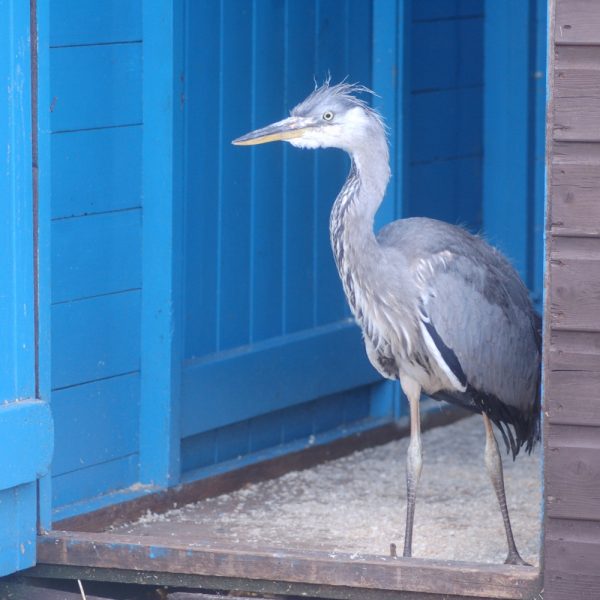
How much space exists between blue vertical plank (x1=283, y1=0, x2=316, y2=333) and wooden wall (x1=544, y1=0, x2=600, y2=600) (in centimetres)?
199

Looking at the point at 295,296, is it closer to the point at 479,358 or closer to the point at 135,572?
the point at 479,358

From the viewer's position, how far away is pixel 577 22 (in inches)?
137

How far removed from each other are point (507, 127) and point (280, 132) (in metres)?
2.36

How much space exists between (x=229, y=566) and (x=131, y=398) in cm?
98

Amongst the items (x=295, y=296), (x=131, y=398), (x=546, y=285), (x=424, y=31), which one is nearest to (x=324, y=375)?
(x=295, y=296)

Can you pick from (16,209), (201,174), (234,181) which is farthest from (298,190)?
(16,209)

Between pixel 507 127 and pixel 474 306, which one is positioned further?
pixel 507 127

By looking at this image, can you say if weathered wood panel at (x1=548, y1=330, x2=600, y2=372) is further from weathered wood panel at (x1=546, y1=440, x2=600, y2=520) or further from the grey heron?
the grey heron

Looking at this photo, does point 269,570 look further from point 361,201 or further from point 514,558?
point 361,201

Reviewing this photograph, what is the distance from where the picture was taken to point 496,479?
462cm

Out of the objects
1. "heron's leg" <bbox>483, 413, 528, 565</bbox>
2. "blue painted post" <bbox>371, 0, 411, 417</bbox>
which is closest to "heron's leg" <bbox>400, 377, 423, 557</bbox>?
"heron's leg" <bbox>483, 413, 528, 565</bbox>

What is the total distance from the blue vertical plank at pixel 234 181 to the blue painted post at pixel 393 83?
70cm

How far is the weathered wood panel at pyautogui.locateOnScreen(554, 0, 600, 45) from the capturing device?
3.47m

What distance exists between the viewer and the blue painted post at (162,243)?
4.75 meters
